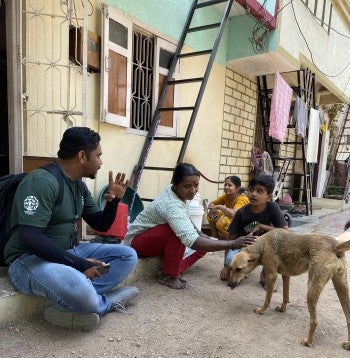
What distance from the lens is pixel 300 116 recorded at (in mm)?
7215

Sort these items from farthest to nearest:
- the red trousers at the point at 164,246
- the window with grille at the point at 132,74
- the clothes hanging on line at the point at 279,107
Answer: the clothes hanging on line at the point at 279,107 < the window with grille at the point at 132,74 < the red trousers at the point at 164,246

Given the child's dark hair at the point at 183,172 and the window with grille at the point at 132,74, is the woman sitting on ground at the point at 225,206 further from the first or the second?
the window with grille at the point at 132,74

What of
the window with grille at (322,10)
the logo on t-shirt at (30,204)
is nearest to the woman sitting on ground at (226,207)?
the logo on t-shirt at (30,204)

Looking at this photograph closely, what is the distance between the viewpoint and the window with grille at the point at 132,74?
4.11 metres

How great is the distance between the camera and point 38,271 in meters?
1.97

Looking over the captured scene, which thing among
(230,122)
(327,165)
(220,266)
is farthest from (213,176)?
(327,165)

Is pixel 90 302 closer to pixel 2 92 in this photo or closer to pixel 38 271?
pixel 38 271

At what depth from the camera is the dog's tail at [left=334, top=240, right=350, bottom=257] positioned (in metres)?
2.11

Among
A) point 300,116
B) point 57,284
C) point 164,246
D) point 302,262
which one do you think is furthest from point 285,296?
point 300,116

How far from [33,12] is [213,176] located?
4333 millimetres

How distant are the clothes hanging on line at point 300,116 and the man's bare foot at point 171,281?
5.36 metres

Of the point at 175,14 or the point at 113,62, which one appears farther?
the point at 175,14

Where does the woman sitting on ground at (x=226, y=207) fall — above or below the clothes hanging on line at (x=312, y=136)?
A: below

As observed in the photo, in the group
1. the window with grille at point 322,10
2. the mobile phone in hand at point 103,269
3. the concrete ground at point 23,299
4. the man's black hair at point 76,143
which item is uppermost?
the window with grille at point 322,10
